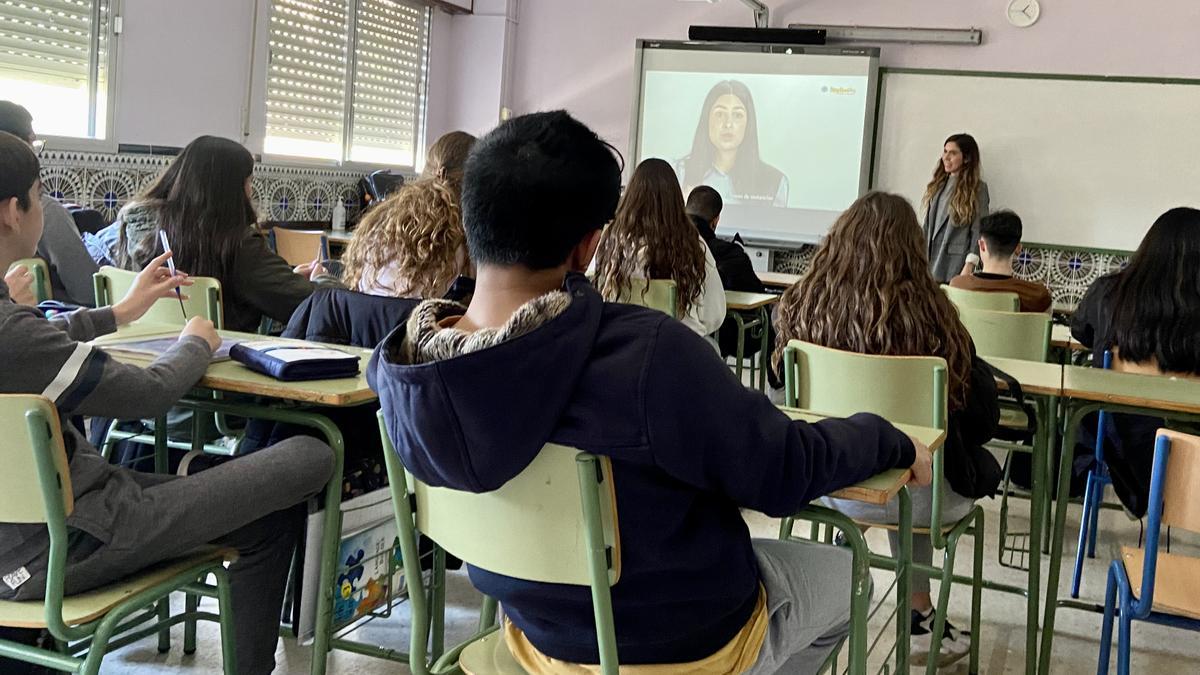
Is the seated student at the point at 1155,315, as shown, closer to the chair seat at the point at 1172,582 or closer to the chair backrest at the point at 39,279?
the chair seat at the point at 1172,582

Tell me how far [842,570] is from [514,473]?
0.58 meters

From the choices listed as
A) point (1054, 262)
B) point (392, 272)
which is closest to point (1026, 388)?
point (392, 272)

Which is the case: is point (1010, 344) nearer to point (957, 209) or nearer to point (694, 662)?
point (694, 662)

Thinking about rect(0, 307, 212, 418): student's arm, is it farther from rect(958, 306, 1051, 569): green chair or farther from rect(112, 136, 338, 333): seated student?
rect(958, 306, 1051, 569): green chair

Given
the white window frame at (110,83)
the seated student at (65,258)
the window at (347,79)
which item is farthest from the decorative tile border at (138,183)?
the seated student at (65,258)

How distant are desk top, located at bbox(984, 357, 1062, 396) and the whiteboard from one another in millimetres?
4597

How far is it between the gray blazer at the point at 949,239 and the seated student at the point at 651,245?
125 inches

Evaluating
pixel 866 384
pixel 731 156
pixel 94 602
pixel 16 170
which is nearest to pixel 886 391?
pixel 866 384

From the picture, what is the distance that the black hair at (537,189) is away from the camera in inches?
50.3

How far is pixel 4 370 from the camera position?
1.65 m

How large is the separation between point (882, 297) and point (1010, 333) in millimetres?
1430

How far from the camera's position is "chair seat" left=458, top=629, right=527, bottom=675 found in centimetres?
142

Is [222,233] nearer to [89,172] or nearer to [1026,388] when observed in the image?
[1026,388]

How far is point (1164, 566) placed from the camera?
2150mm
